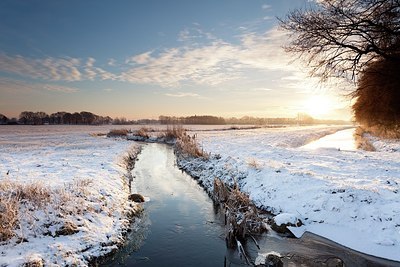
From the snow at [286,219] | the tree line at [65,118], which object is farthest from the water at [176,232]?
the tree line at [65,118]

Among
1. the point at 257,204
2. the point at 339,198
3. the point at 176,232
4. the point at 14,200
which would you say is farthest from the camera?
the point at 257,204

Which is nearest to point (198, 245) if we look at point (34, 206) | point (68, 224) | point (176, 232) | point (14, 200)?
point (176, 232)

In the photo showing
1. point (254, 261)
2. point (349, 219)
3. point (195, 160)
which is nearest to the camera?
point (254, 261)

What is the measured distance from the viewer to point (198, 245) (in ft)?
32.5

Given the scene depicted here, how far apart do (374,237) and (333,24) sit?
27.5 feet

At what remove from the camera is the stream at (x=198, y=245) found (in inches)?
344

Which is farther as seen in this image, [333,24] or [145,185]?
[145,185]

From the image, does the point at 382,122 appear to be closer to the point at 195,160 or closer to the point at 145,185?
the point at 195,160

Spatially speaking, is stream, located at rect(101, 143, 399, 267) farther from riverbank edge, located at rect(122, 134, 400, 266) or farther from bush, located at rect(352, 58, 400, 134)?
bush, located at rect(352, 58, 400, 134)

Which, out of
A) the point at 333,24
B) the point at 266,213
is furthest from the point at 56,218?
the point at 333,24

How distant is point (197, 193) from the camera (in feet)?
55.4

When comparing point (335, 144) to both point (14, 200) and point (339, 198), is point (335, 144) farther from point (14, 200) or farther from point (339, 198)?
point (14, 200)

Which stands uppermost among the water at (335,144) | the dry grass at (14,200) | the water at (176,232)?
the dry grass at (14,200)

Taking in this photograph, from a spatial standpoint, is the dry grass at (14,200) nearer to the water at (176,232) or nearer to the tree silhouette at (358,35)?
the water at (176,232)
